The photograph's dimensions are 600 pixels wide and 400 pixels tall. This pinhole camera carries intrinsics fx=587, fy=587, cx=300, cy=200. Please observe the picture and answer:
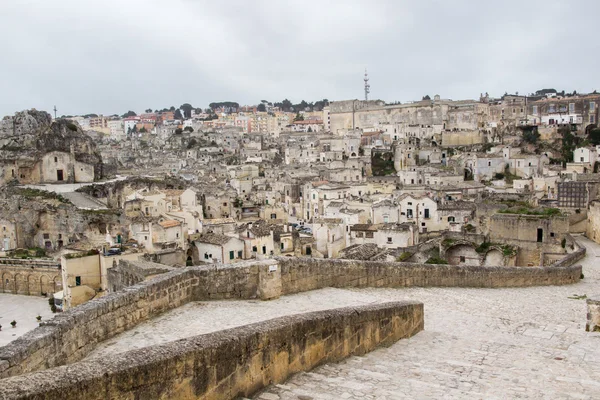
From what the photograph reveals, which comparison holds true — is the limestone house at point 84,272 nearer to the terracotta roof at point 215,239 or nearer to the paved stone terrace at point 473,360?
the terracotta roof at point 215,239

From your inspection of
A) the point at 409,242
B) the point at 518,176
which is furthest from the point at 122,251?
the point at 518,176

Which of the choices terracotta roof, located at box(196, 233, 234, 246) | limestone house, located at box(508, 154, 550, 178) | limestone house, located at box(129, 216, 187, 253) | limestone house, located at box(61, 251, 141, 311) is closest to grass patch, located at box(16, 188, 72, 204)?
→ limestone house, located at box(129, 216, 187, 253)

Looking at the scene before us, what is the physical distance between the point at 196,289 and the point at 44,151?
48308 millimetres

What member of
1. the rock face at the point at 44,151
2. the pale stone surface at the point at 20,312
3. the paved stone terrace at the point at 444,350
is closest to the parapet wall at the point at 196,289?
the paved stone terrace at the point at 444,350

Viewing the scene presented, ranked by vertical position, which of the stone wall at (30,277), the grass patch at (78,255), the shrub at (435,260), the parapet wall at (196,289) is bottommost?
the stone wall at (30,277)

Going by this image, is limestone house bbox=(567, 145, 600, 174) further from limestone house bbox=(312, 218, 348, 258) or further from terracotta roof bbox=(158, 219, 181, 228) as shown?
terracotta roof bbox=(158, 219, 181, 228)

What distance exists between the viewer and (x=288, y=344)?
594 centimetres

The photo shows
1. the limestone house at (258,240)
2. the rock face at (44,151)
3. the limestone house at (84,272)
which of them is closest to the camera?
the limestone house at (84,272)

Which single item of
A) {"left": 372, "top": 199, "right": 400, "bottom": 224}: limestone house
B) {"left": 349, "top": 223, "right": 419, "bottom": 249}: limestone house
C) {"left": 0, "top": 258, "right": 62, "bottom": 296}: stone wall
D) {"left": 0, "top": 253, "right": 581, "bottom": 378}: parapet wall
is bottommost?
{"left": 0, "top": 258, "right": 62, "bottom": 296}: stone wall

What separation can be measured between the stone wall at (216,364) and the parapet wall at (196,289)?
1405mm

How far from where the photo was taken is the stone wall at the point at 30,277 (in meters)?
36.0

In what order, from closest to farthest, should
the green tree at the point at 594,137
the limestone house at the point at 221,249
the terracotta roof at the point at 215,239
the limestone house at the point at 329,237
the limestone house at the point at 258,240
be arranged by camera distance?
1. the limestone house at the point at 221,249
2. the terracotta roof at the point at 215,239
3. the limestone house at the point at 258,240
4. the limestone house at the point at 329,237
5. the green tree at the point at 594,137

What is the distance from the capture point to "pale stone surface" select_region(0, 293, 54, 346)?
2786cm

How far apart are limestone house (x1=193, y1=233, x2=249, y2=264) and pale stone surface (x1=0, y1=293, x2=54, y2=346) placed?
8.55 meters
